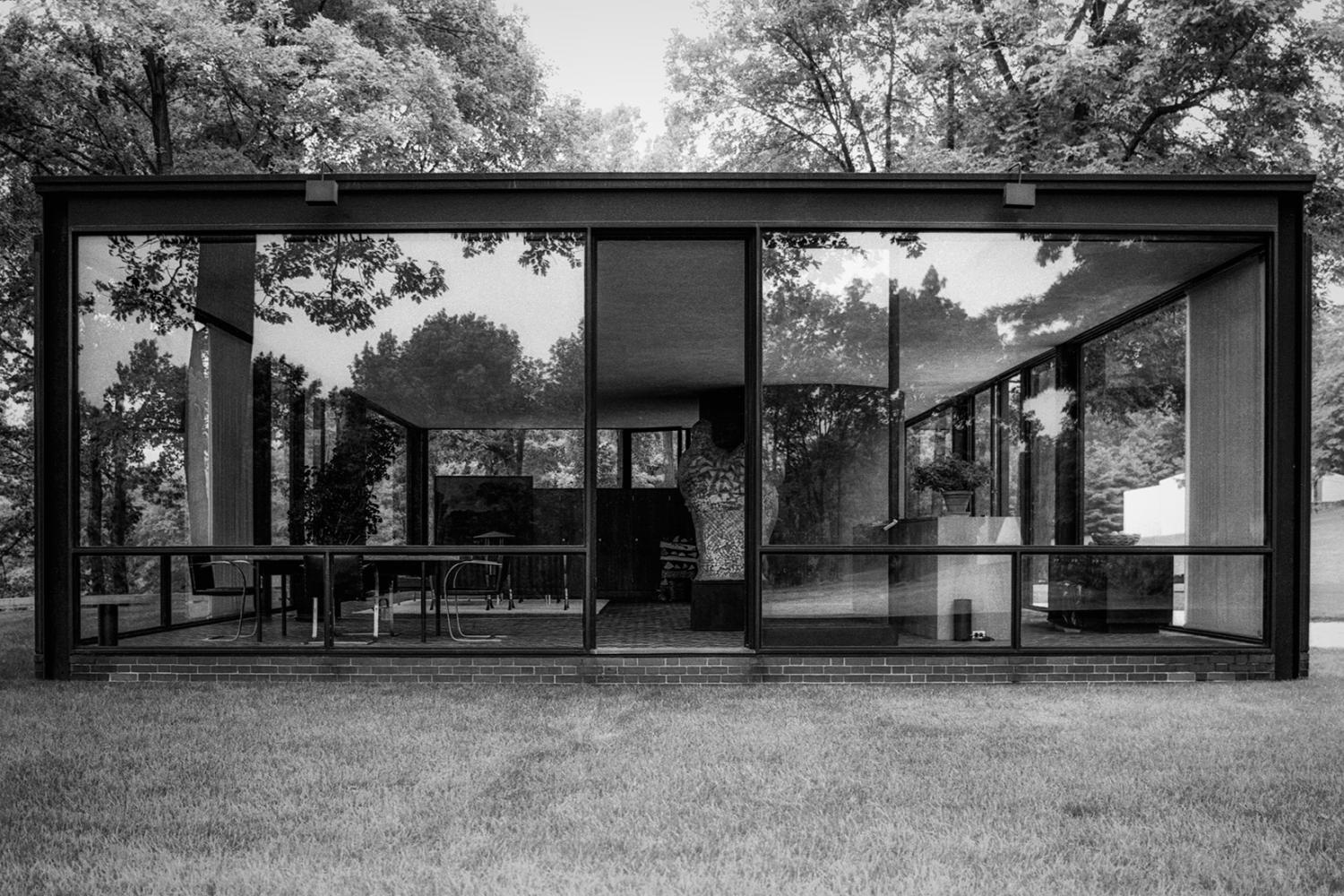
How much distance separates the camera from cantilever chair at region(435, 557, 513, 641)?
6992 millimetres

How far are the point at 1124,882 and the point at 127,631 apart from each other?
5.96 meters

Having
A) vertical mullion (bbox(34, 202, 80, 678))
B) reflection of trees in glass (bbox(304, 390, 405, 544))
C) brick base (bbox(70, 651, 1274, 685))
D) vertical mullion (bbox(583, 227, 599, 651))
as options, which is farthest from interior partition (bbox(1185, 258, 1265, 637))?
vertical mullion (bbox(34, 202, 80, 678))

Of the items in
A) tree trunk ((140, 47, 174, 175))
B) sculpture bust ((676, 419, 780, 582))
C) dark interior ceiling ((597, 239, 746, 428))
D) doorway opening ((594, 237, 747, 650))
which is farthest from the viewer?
tree trunk ((140, 47, 174, 175))

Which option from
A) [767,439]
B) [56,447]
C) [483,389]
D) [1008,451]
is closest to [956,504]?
[1008,451]

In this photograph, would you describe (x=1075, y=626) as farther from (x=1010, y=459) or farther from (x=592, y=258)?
(x=592, y=258)

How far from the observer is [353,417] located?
731 centimetres

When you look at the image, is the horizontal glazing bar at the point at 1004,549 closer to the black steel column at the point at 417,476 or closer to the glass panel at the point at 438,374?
the glass panel at the point at 438,374

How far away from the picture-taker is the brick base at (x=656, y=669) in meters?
6.80

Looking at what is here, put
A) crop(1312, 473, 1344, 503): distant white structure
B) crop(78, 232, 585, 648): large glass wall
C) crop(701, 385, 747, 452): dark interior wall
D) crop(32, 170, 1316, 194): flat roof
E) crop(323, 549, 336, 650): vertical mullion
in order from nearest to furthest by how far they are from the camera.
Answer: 1. crop(32, 170, 1316, 194): flat roof
2. crop(323, 549, 336, 650): vertical mullion
3. crop(78, 232, 585, 648): large glass wall
4. crop(701, 385, 747, 452): dark interior wall
5. crop(1312, 473, 1344, 503): distant white structure

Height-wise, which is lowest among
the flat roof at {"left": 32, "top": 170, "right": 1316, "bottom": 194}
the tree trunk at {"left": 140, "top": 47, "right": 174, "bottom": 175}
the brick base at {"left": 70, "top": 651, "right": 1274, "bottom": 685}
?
the brick base at {"left": 70, "top": 651, "right": 1274, "bottom": 685}

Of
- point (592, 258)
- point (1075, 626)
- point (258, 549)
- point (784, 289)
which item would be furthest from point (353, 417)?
point (1075, 626)

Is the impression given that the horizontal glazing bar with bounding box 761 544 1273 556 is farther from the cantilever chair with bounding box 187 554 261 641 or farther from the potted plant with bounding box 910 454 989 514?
the cantilever chair with bounding box 187 554 261 641

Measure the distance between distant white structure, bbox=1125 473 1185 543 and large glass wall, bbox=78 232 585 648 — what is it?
3415 millimetres

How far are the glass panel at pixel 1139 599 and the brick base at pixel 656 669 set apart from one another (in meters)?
0.16
